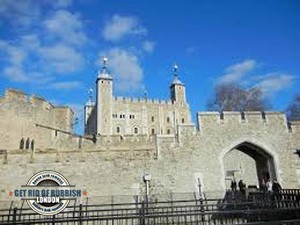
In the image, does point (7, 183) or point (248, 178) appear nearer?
point (7, 183)

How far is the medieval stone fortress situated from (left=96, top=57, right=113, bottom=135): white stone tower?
32.9 m

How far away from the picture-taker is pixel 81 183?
A: 49.5 feet

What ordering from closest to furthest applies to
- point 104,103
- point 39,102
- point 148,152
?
1. point 148,152
2. point 39,102
3. point 104,103

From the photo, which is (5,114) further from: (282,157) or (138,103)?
(138,103)

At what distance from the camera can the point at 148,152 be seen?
15906mm

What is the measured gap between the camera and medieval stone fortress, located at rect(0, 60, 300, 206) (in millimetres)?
15164

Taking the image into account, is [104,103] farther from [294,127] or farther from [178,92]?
[294,127]

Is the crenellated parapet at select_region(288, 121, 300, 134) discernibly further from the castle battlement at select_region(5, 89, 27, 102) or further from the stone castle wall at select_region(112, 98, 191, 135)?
the stone castle wall at select_region(112, 98, 191, 135)

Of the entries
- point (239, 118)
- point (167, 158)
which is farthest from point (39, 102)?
point (239, 118)

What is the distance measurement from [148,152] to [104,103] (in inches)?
1573

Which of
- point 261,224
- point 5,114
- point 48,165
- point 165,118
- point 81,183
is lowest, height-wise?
point 261,224

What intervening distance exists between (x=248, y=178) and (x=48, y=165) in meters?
16.5

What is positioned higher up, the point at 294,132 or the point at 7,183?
the point at 294,132

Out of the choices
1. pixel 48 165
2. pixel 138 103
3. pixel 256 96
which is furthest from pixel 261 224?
pixel 138 103
